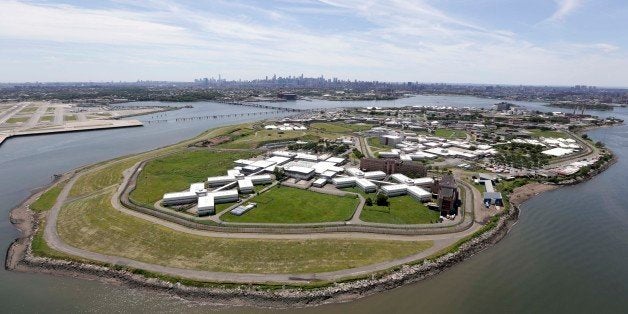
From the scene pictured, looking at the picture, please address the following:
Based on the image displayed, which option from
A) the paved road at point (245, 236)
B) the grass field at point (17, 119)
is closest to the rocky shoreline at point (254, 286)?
the paved road at point (245, 236)

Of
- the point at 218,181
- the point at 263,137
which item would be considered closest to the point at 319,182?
the point at 218,181

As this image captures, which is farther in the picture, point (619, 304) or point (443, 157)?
point (443, 157)

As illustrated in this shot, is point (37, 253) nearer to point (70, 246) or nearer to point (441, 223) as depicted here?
point (70, 246)

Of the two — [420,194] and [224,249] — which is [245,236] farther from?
[420,194]

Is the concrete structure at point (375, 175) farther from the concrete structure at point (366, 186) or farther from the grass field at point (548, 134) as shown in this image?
the grass field at point (548, 134)

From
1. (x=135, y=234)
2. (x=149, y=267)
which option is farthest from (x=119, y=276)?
(x=135, y=234)

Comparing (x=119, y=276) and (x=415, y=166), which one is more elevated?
(x=415, y=166)
